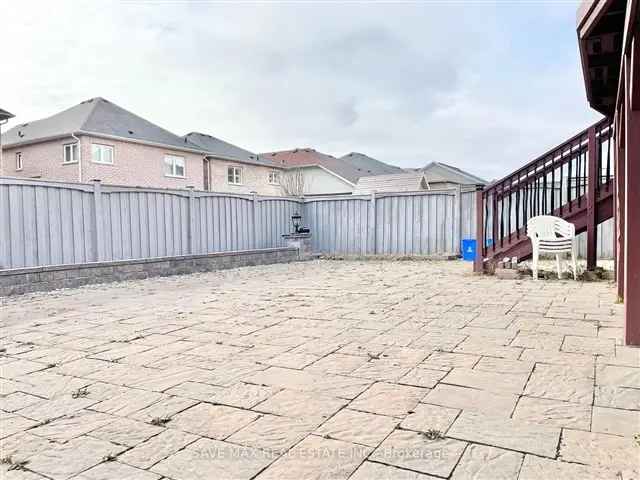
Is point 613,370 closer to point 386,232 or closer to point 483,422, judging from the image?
point 483,422

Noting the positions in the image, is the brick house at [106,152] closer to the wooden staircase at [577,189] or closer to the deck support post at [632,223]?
the wooden staircase at [577,189]

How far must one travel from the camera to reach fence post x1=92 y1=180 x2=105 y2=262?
684cm

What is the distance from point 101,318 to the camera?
421 centimetres

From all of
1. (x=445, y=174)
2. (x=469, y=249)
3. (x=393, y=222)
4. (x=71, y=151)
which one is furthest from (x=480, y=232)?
(x=445, y=174)

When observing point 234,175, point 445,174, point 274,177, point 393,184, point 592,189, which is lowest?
point 592,189

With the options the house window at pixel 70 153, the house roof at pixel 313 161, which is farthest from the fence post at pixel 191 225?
the house roof at pixel 313 161

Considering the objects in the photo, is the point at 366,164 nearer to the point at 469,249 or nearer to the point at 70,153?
the point at 70,153

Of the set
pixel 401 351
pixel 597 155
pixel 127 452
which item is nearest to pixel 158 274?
pixel 401 351

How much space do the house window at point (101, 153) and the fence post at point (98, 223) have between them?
9947mm

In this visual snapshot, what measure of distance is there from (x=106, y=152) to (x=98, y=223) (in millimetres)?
10527

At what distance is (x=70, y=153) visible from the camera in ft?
51.8

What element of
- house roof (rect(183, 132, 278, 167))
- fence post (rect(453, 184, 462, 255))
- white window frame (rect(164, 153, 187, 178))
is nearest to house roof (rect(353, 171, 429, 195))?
house roof (rect(183, 132, 278, 167))

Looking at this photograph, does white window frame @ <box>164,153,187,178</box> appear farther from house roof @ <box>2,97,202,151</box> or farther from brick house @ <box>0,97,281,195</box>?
house roof @ <box>2,97,202,151</box>

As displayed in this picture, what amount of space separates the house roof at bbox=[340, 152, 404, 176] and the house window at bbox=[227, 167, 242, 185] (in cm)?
860
